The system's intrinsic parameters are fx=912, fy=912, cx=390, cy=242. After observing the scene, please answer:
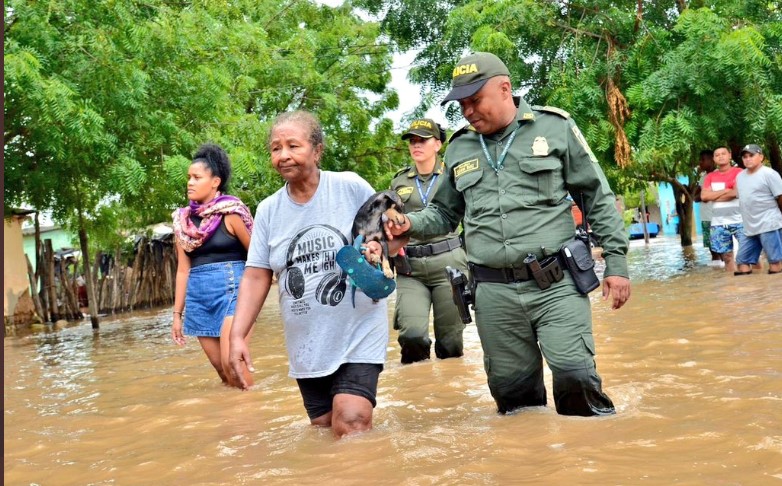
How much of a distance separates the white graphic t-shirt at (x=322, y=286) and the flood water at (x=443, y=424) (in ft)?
1.40

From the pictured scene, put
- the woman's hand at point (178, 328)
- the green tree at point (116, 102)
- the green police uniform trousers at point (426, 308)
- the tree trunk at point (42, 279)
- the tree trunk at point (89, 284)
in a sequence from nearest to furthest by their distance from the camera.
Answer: the woman's hand at point (178, 328) < the green police uniform trousers at point (426, 308) < the green tree at point (116, 102) < the tree trunk at point (89, 284) < the tree trunk at point (42, 279)

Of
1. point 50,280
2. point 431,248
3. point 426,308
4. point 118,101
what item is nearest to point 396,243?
point 431,248

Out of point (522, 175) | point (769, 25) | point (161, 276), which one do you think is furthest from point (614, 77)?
point (161, 276)

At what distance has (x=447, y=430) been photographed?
4645 mm

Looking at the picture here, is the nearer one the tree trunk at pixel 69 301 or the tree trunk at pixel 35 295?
the tree trunk at pixel 35 295

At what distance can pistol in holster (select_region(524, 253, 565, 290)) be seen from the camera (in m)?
4.47

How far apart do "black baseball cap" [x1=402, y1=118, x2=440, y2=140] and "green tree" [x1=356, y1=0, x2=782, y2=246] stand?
17.3 ft

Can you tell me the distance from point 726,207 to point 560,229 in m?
8.92

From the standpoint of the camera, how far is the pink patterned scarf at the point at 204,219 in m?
6.66

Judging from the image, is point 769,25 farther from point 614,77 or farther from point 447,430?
point 447,430

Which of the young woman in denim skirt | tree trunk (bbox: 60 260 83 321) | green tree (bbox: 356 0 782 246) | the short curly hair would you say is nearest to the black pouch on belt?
the young woman in denim skirt

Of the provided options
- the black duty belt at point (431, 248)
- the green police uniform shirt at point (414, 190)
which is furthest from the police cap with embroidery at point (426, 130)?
the black duty belt at point (431, 248)

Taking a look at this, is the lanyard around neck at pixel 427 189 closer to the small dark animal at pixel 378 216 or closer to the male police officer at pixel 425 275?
the male police officer at pixel 425 275

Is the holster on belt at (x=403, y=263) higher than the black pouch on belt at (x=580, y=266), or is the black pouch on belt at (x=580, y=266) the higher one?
the holster on belt at (x=403, y=263)
